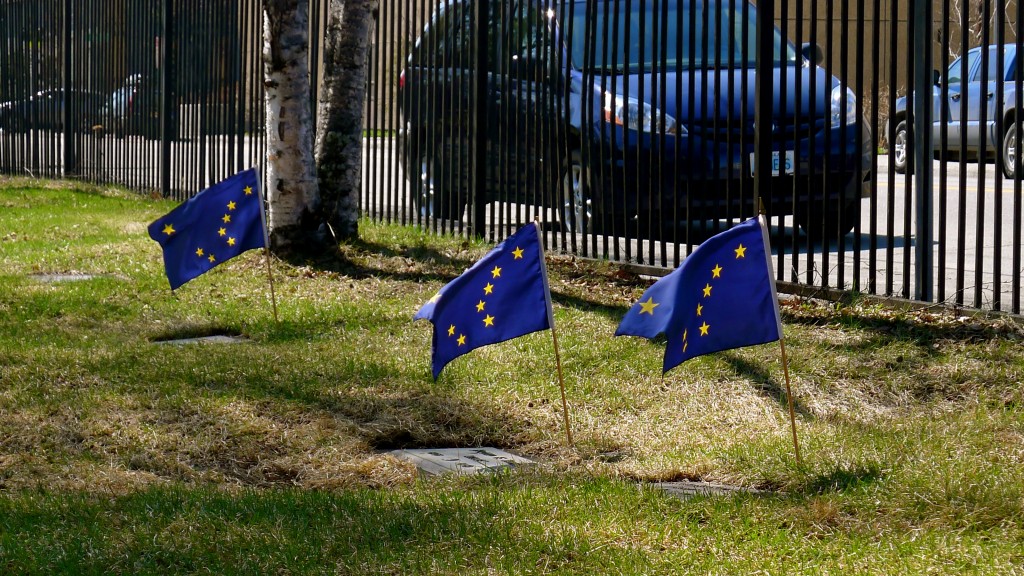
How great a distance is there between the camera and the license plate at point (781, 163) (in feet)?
26.1

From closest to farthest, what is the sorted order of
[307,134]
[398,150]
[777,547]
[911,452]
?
[777,547] → [911,452] → [307,134] → [398,150]

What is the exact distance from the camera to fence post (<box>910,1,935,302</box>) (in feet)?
23.5

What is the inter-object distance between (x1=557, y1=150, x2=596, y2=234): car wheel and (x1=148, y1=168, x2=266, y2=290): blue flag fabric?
244cm

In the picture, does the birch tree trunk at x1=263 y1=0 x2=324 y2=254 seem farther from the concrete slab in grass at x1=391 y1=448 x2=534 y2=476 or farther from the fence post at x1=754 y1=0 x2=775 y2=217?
the concrete slab in grass at x1=391 y1=448 x2=534 y2=476

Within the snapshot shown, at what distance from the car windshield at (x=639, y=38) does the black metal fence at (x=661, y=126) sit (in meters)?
0.02

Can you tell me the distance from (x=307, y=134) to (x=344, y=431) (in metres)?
4.52

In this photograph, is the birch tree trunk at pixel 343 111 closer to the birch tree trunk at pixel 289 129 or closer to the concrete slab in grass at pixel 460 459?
the birch tree trunk at pixel 289 129

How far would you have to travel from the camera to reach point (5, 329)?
776cm

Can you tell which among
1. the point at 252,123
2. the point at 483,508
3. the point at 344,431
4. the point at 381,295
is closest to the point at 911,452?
the point at 483,508

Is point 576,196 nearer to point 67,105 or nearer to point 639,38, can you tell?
point 639,38

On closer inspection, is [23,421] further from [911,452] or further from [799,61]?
[799,61]

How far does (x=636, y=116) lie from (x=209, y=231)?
121 inches

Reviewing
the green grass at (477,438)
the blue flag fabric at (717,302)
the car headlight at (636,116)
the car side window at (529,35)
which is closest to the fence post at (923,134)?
the green grass at (477,438)

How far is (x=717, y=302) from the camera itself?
4879 mm
